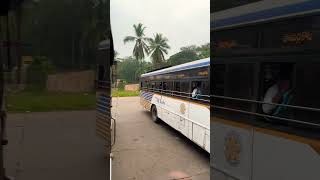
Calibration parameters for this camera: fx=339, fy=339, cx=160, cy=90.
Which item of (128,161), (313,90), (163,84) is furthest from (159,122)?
(313,90)

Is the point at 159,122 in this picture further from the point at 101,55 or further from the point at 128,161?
the point at 101,55

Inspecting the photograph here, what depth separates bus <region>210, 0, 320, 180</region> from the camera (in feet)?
5.15

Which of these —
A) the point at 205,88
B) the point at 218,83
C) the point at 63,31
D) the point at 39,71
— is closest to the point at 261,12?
the point at 218,83

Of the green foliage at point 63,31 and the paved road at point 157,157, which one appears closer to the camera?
the green foliage at point 63,31

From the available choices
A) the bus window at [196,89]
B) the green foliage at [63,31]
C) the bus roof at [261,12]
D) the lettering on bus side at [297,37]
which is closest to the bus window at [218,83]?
the bus roof at [261,12]

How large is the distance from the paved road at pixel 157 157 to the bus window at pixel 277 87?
15.5 ft

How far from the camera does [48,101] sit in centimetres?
199

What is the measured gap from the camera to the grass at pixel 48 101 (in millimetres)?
1871

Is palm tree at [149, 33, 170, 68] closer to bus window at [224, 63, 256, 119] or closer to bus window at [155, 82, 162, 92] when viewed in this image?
bus window at [155, 82, 162, 92]

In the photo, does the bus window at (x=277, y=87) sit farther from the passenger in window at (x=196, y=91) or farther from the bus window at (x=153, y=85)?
the bus window at (x=153, y=85)

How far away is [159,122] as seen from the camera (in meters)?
13.9

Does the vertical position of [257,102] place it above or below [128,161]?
above

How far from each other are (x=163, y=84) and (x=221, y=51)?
9.87m

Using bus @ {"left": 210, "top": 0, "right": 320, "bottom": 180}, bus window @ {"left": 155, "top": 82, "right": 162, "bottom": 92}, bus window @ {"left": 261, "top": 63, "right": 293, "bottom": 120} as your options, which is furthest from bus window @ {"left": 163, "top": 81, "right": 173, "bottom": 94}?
bus window @ {"left": 261, "top": 63, "right": 293, "bottom": 120}
